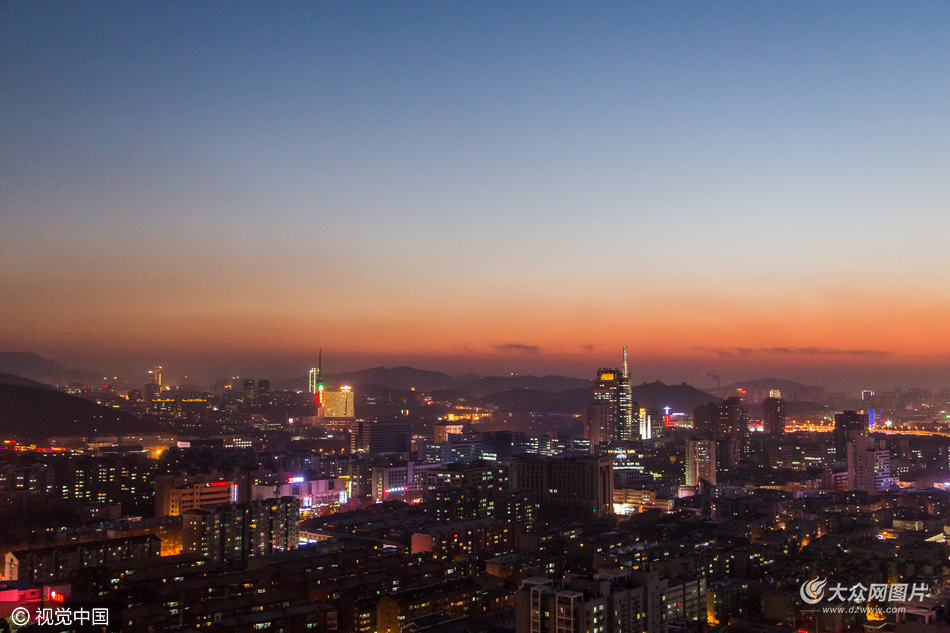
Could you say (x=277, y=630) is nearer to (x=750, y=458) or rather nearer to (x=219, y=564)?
(x=219, y=564)

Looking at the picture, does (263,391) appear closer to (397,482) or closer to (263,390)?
(263,390)

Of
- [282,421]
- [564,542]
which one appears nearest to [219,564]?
[564,542]

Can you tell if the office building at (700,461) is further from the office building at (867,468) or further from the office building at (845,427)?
the office building at (845,427)

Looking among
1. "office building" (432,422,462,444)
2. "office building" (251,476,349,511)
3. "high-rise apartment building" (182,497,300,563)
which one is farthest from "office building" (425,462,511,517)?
"office building" (432,422,462,444)

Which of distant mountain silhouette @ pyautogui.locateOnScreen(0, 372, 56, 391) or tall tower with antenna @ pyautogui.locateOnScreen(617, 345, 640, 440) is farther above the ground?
distant mountain silhouette @ pyautogui.locateOnScreen(0, 372, 56, 391)
